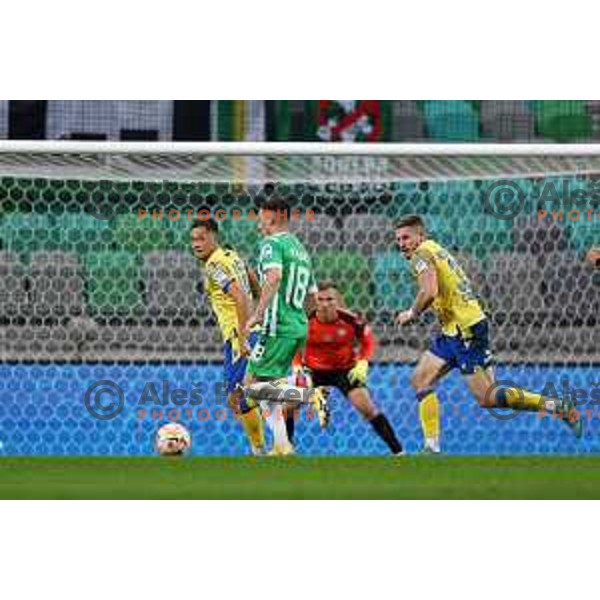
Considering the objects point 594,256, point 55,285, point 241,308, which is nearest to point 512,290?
point 594,256

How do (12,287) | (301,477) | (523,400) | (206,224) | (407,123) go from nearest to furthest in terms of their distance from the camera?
(301,477) < (523,400) < (206,224) < (12,287) < (407,123)

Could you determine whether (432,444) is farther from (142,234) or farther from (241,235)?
(142,234)

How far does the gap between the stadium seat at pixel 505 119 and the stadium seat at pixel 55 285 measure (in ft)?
34.9

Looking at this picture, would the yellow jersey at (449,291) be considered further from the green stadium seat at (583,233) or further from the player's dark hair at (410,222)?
the green stadium seat at (583,233)

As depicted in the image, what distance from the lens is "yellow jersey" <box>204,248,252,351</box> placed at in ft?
28.9

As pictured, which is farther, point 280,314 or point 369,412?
point 369,412

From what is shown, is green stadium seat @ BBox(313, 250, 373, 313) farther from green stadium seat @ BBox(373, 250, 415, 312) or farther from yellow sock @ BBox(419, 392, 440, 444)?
yellow sock @ BBox(419, 392, 440, 444)

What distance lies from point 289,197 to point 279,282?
0.90m

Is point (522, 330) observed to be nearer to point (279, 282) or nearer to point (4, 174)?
point (279, 282)

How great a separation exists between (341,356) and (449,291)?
68cm

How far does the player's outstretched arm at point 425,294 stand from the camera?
337 inches

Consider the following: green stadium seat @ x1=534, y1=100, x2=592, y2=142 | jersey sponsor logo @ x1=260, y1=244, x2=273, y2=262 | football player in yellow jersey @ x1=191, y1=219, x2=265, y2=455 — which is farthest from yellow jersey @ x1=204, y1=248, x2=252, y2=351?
green stadium seat @ x1=534, y1=100, x2=592, y2=142

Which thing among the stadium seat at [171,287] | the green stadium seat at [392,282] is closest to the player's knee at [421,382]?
the green stadium seat at [392,282]

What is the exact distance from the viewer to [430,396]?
8789mm
